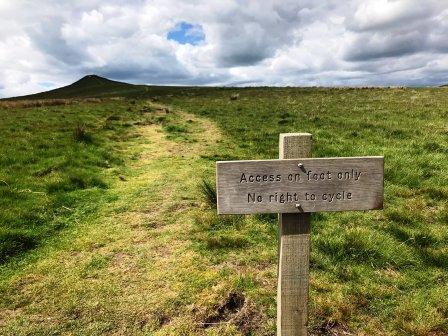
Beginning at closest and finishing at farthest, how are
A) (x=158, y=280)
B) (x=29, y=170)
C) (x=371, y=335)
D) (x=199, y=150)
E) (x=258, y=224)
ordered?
(x=371, y=335) → (x=158, y=280) → (x=258, y=224) → (x=29, y=170) → (x=199, y=150)

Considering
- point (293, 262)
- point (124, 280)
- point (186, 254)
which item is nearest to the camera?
point (293, 262)

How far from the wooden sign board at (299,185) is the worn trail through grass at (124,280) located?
2095 mm

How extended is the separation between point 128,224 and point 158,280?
2475mm

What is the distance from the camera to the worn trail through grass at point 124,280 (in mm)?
5422

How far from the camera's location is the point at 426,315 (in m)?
5.32

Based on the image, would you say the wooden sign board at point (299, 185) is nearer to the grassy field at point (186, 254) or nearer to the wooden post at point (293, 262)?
the wooden post at point (293, 262)

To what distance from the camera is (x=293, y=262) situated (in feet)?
14.8

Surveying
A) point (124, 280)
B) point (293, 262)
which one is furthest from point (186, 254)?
point (293, 262)

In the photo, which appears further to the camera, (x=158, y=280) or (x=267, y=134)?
(x=267, y=134)

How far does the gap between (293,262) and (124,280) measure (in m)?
3.16

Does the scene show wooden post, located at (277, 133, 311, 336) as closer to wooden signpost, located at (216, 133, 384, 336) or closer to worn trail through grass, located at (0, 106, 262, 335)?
wooden signpost, located at (216, 133, 384, 336)

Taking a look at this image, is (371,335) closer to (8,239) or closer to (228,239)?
(228,239)

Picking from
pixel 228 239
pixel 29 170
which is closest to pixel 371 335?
pixel 228 239

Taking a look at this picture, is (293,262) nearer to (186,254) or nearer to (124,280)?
(186,254)
